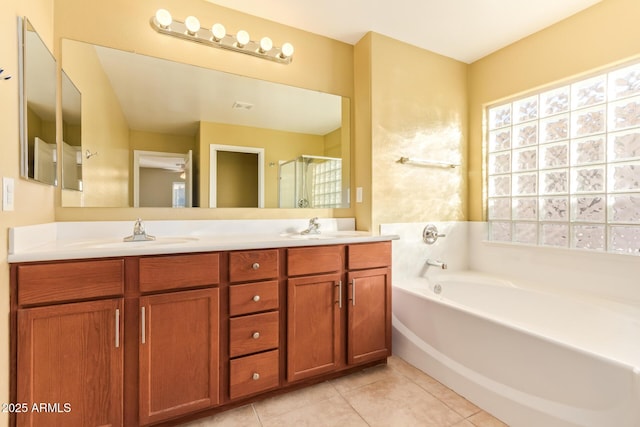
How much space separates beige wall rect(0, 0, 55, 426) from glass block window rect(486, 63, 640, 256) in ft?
10.0

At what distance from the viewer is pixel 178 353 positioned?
135cm

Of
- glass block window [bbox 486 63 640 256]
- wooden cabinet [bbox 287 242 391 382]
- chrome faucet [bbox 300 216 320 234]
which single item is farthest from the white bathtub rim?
chrome faucet [bbox 300 216 320 234]

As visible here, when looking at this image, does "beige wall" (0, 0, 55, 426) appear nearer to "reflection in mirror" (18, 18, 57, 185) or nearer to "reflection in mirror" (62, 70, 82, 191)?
"reflection in mirror" (18, 18, 57, 185)

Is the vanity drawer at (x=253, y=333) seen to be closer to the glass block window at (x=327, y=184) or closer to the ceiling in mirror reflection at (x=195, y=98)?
the glass block window at (x=327, y=184)

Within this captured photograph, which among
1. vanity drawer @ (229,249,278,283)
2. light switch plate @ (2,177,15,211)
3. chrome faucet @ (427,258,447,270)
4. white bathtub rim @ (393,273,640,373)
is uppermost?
light switch plate @ (2,177,15,211)

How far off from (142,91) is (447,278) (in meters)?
2.54

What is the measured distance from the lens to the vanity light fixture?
1.76m

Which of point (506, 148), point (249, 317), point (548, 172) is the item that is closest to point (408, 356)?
point (249, 317)

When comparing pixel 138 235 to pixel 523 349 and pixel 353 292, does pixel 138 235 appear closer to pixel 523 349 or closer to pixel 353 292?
pixel 353 292

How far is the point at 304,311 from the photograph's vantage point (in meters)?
1.65

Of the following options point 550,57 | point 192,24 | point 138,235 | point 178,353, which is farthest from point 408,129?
point 178,353

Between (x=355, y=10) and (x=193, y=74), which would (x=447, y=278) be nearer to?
(x=355, y=10)

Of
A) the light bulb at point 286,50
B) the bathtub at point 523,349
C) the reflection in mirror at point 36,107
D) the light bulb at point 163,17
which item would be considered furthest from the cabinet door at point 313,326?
the light bulb at point 163,17

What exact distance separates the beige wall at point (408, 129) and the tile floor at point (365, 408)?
1.05 meters
